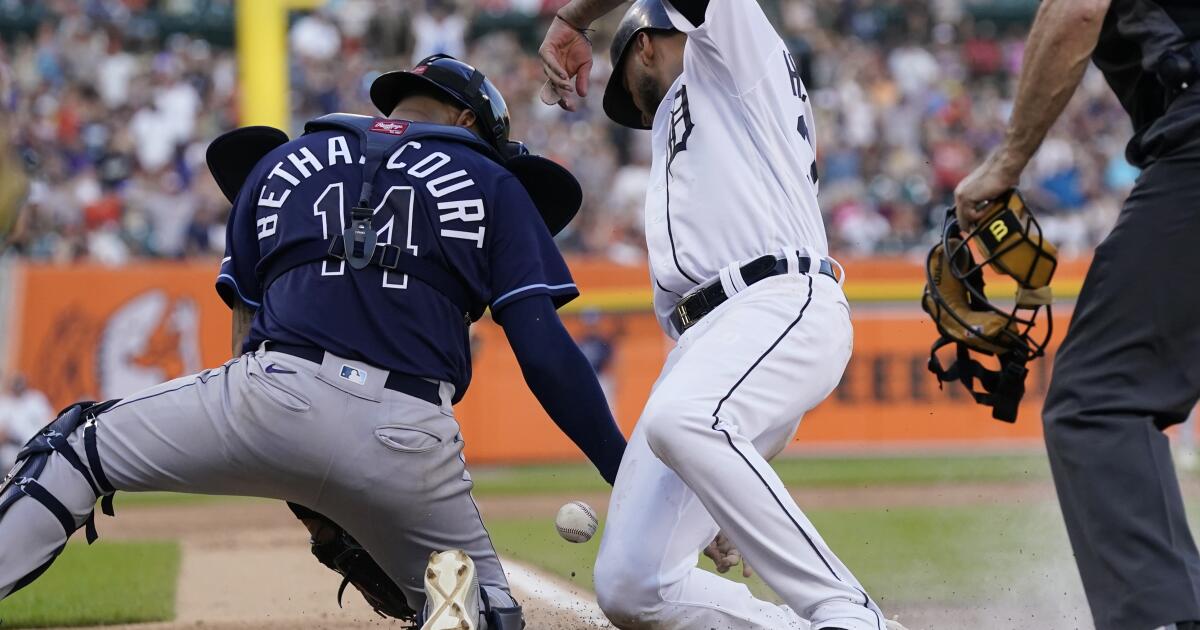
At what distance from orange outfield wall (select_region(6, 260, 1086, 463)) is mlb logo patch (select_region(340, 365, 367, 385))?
30.1ft

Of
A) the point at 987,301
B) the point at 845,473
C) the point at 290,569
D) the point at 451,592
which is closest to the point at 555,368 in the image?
the point at 451,592

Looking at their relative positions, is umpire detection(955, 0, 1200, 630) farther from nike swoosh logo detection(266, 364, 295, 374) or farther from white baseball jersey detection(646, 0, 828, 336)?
nike swoosh logo detection(266, 364, 295, 374)

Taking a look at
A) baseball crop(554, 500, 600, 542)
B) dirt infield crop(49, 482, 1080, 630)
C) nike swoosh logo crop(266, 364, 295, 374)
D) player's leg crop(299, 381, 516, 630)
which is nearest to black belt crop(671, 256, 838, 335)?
baseball crop(554, 500, 600, 542)

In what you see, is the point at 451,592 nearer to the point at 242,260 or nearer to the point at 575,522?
the point at 575,522

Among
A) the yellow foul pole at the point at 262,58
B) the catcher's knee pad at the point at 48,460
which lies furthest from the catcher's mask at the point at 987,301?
the yellow foul pole at the point at 262,58

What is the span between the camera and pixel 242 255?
3854mm

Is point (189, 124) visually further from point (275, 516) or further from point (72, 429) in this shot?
point (72, 429)

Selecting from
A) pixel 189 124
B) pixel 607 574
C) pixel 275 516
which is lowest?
pixel 275 516

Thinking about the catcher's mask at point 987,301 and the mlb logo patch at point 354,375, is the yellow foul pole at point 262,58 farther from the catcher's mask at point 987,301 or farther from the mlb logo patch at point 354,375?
the catcher's mask at point 987,301

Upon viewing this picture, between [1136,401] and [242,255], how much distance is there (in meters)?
2.40

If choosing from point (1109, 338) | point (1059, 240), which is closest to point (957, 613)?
point (1109, 338)

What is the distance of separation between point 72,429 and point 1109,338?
254 cm

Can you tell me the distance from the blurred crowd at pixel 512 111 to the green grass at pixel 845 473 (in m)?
2.92

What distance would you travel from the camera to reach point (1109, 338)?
10.0 ft
